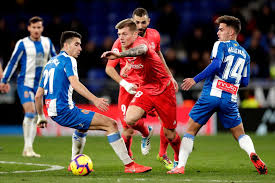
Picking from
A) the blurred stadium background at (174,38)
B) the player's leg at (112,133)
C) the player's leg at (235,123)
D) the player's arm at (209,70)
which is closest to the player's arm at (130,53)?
the player's arm at (209,70)

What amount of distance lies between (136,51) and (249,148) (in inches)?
79.9

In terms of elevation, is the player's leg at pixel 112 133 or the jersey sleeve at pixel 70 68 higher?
the jersey sleeve at pixel 70 68

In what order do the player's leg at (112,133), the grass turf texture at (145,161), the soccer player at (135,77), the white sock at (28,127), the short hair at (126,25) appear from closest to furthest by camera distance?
1. the grass turf texture at (145,161)
2. the player's leg at (112,133)
3. the short hair at (126,25)
4. the soccer player at (135,77)
5. the white sock at (28,127)

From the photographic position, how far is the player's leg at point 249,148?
24.7ft

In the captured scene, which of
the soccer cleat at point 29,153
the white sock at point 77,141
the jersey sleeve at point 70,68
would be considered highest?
the jersey sleeve at point 70,68

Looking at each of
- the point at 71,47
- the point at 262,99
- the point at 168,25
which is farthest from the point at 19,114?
the point at 71,47

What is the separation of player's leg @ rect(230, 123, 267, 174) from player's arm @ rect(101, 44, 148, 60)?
1.68m

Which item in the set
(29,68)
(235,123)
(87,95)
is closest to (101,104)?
(87,95)

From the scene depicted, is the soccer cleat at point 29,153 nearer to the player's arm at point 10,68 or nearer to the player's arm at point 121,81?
the player's arm at point 10,68

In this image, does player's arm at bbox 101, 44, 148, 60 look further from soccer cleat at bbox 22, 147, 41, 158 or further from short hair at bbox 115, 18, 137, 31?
soccer cleat at bbox 22, 147, 41, 158

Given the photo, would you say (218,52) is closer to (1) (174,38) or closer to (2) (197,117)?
(2) (197,117)

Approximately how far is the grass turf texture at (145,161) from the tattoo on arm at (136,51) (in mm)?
1595

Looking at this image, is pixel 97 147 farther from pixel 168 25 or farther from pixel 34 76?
pixel 168 25

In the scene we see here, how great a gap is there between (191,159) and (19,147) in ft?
14.8
